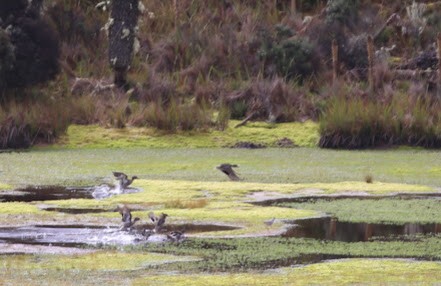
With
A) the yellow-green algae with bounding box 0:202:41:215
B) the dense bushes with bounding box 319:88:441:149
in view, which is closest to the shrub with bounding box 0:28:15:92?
the dense bushes with bounding box 319:88:441:149

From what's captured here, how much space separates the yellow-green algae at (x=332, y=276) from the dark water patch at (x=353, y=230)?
180cm

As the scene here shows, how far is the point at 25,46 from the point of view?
26828 millimetres

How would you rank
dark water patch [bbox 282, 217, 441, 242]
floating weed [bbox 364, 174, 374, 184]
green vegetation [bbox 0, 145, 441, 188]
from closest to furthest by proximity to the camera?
1. dark water patch [bbox 282, 217, 441, 242]
2. floating weed [bbox 364, 174, 374, 184]
3. green vegetation [bbox 0, 145, 441, 188]

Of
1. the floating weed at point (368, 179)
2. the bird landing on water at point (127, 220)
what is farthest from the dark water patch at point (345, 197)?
the bird landing on water at point (127, 220)

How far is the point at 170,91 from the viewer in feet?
92.1

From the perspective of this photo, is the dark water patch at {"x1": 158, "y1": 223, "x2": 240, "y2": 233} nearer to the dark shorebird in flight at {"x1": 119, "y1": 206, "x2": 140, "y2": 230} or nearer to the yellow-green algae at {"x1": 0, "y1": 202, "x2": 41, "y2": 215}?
the dark shorebird in flight at {"x1": 119, "y1": 206, "x2": 140, "y2": 230}

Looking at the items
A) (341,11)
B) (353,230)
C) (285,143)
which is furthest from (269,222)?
(341,11)

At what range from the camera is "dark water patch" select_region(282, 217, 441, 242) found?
1306 cm

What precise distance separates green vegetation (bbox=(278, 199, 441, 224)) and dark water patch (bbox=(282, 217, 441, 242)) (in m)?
0.34

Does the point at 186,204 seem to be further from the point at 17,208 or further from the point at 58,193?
the point at 58,193

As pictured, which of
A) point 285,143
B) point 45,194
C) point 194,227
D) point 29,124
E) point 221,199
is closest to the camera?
point 194,227

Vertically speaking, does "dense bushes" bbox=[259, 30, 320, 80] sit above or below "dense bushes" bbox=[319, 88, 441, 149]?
above

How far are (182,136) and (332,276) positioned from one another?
15.0 metres

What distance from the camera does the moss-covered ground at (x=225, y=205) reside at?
424 inches
